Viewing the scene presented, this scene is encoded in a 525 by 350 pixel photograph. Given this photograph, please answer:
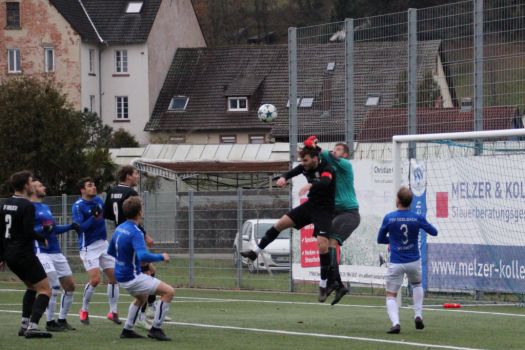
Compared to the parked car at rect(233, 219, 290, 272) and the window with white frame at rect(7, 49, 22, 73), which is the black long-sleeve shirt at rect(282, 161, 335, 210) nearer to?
the parked car at rect(233, 219, 290, 272)

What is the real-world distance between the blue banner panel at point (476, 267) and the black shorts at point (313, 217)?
4.97 metres

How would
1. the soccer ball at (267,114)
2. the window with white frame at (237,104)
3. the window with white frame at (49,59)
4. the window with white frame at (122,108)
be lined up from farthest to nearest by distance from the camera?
the window with white frame at (122,108)
the window with white frame at (49,59)
the window with white frame at (237,104)
the soccer ball at (267,114)

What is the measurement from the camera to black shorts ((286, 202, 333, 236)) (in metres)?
16.2

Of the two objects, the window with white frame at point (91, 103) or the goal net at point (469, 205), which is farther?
the window with white frame at point (91, 103)

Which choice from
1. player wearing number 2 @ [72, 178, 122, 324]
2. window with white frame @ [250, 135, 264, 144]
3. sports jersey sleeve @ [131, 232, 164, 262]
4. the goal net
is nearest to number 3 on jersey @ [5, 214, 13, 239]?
sports jersey sleeve @ [131, 232, 164, 262]

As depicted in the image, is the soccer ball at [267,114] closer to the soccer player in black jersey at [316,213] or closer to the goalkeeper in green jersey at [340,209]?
the goalkeeper in green jersey at [340,209]

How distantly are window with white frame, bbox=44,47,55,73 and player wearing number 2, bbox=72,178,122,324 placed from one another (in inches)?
2191

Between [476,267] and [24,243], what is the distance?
9.31 m

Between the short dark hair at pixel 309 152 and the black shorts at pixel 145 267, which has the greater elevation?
the short dark hair at pixel 309 152

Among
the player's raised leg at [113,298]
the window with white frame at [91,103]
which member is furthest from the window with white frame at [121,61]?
the player's raised leg at [113,298]

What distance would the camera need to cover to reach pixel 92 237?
17047 mm

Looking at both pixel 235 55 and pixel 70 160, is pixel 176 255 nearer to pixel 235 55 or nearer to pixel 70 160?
pixel 70 160

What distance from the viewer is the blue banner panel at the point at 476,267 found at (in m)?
19.9

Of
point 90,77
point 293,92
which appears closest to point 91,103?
point 90,77
